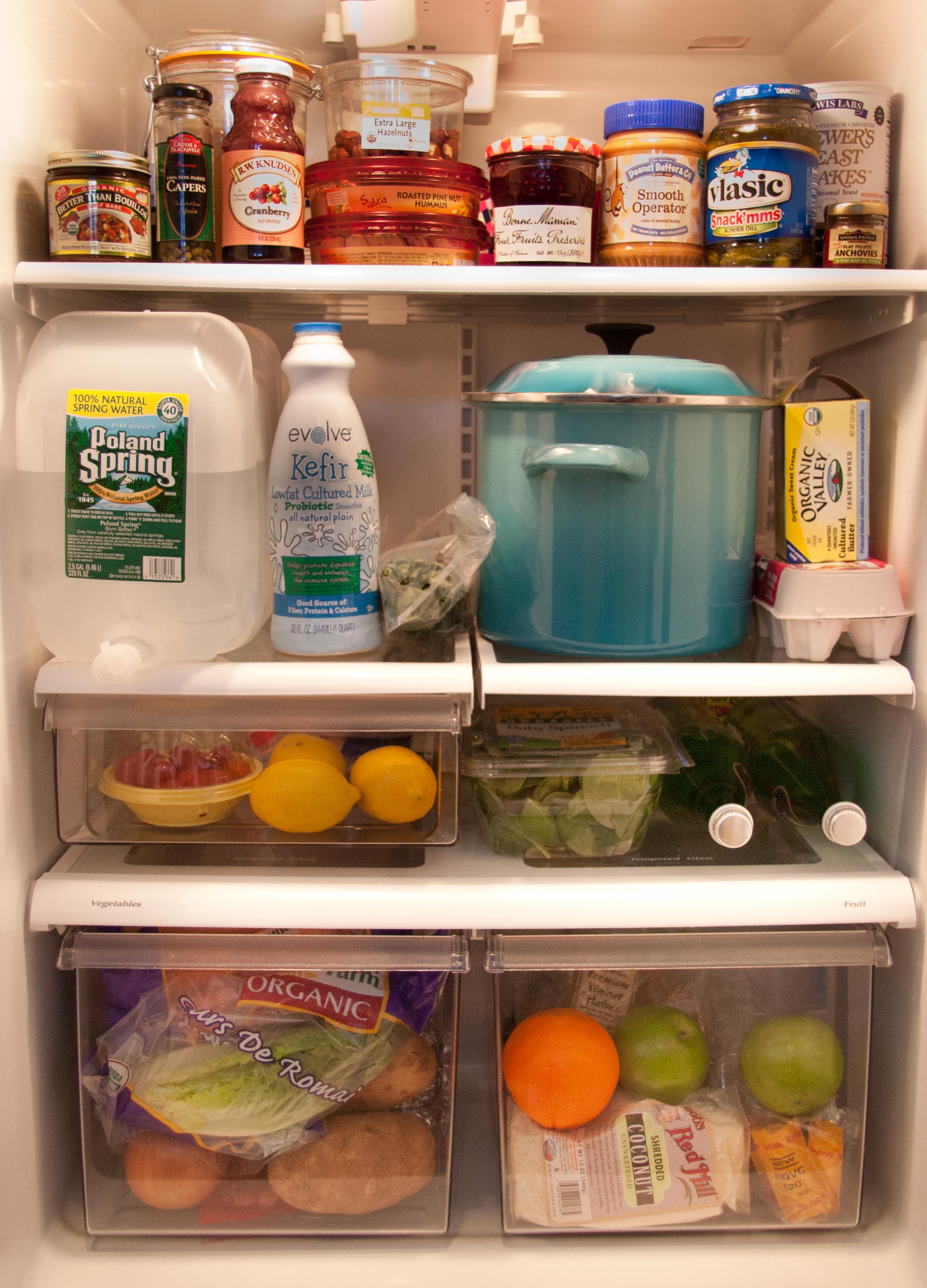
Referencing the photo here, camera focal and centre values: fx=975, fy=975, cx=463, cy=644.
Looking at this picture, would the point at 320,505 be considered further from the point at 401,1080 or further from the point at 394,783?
the point at 401,1080

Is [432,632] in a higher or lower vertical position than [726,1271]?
higher

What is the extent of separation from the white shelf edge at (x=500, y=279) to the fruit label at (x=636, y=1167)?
0.82 metres

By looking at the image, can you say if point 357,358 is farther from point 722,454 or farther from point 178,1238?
point 178,1238

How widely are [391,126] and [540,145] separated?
0.15 metres

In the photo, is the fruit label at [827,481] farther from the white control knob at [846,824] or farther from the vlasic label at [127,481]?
the vlasic label at [127,481]

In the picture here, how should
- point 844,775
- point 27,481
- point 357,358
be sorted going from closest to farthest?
point 27,481
point 844,775
point 357,358

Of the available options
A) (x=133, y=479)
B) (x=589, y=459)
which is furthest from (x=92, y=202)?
(x=589, y=459)

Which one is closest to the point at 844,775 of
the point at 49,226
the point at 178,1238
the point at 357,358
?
the point at 357,358

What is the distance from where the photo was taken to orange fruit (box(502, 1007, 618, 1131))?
0.99 m

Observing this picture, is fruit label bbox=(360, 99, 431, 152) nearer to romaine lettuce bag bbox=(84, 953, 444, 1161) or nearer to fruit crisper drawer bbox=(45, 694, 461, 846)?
Answer: fruit crisper drawer bbox=(45, 694, 461, 846)

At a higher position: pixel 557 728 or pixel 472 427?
pixel 472 427

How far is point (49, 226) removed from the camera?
3.04 feet

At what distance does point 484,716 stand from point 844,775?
1.40ft

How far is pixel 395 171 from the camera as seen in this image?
3.21 feet
